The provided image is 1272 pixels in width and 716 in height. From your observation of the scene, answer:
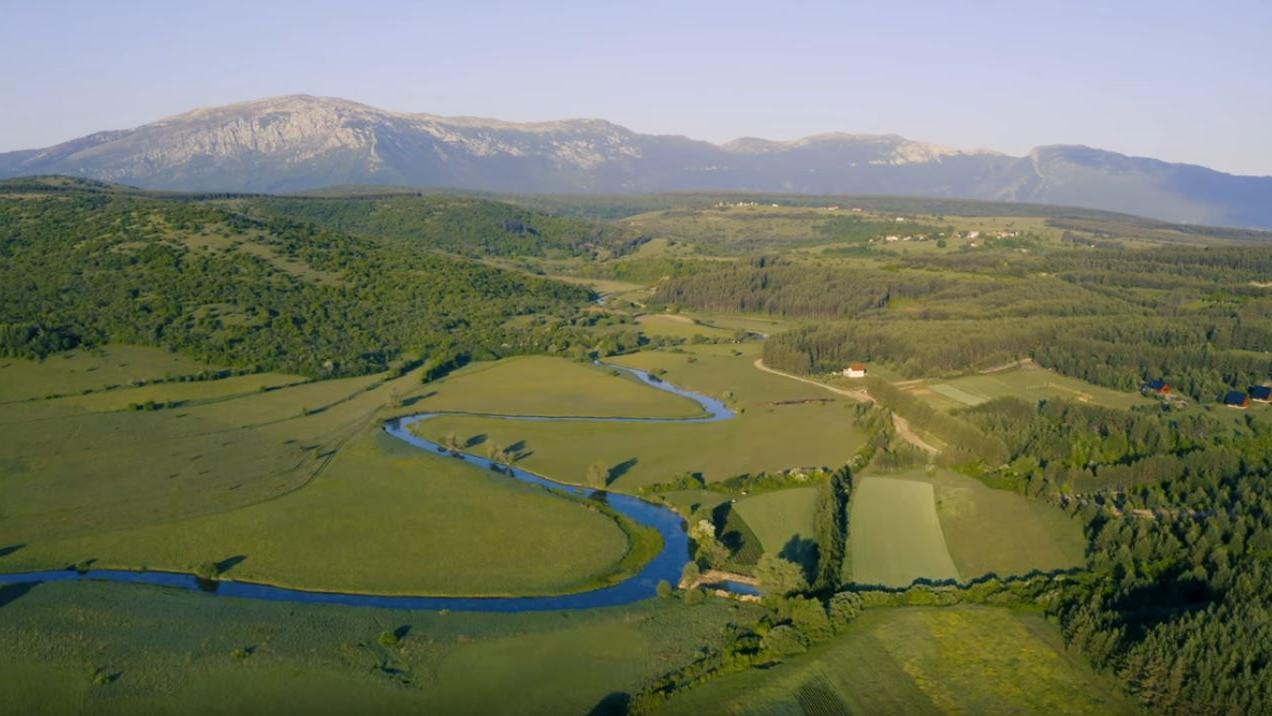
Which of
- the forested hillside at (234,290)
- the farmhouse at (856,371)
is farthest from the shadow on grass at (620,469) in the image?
the forested hillside at (234,290)

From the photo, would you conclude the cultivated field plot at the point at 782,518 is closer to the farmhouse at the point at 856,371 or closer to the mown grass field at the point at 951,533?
the mown grass field at the point at 951,533

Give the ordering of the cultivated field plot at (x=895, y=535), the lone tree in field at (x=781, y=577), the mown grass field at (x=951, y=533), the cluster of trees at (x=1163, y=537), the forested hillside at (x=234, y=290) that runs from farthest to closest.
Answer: the forested hillside at (x=234, y=290) → the mown grass field at (x=951, y=533) → the cultivated field plot at (x=895, y=535) → the lone tree in field at (x=781, y=577) → the cluster of trees at (x=1163, y=537)

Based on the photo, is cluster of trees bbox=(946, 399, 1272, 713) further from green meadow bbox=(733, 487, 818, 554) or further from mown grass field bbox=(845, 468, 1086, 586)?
green meadow bbox=(733, 487, 818, 554)

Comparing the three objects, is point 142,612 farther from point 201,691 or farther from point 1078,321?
point 1078,321

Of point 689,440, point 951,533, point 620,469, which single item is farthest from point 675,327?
point 951,533

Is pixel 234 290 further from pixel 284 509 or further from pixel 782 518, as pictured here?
pixel 782 518

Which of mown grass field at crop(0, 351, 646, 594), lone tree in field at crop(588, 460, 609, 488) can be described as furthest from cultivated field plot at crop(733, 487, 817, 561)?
lone tree in field at crop(588, 460, 609, 488)
